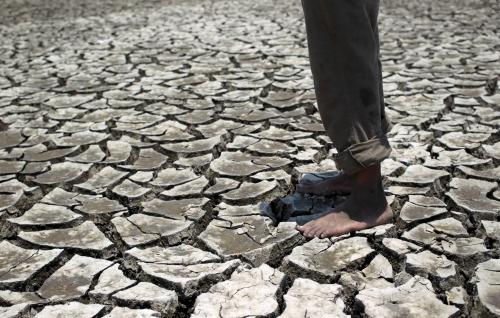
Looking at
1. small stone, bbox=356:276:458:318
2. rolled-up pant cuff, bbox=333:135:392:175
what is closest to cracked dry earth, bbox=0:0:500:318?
small stone, bbox=356:276:458:318

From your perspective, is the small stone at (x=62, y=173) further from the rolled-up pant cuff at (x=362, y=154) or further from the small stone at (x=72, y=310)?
the rolled-up pant cuff at (x=362, y=154)

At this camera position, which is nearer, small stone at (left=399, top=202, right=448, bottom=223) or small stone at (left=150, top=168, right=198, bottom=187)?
small stone at (left=399, top=202, right=448, bottom=223)

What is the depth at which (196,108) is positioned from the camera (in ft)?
10.3

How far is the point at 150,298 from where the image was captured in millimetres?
1473

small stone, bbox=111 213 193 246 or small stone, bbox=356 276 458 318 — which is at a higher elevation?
small stone, bbox=356 276 458 318

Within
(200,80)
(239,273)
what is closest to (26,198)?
(239,273)

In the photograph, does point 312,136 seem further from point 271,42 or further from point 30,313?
point 271,42

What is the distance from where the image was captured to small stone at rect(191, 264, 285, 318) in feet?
4.60

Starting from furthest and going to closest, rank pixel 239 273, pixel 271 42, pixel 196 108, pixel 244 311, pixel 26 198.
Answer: pixel 271 42
pixel 196 108
pixel 26 198
pixel 239 273
pixel 244 311

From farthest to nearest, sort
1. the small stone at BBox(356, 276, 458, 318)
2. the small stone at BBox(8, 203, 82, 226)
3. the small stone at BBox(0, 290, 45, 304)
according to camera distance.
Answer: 1. the small stone at BBox(8, 203, 82, 226)
2. the small stone at BBox(0, 290, 45, 304)
3. the small stone at BBox(356, 276, 458, 318)

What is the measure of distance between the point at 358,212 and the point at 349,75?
44 cm

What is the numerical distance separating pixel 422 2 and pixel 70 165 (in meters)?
5.70

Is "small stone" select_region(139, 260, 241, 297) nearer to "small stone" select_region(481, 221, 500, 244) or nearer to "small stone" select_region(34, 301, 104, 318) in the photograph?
"small stone" select_region(34, 301, 104, 318)

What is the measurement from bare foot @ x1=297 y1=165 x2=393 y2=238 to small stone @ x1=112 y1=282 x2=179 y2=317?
48 centimetres
